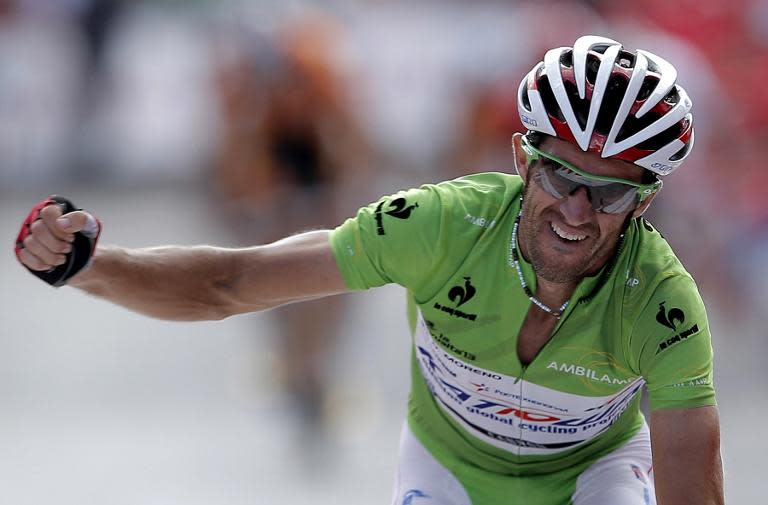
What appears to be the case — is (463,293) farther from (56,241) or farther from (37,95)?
(37,95)

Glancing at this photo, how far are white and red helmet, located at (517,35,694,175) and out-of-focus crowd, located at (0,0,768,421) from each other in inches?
151

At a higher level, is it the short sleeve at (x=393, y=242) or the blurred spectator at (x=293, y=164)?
the blurred spectator at (x=293, y=164)

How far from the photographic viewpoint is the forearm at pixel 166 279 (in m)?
4.03

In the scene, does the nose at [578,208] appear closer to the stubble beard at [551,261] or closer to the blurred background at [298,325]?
the stubble beard at [551,261]

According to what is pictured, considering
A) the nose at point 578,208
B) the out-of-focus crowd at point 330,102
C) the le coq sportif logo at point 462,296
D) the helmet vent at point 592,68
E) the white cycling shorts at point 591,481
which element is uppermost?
the out-of-focus crowd at point 330,102

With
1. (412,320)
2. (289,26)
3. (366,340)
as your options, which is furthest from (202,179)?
(412,320)

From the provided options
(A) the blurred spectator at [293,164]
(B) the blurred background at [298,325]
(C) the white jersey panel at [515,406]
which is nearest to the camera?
(C) the white jersey panel at [515,406]

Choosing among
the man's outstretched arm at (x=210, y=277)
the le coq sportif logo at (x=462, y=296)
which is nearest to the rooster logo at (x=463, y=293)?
the le coq sportif logo at (x=462, y=296)

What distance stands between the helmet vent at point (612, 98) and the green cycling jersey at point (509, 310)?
404 millimetres

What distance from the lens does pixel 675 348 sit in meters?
3.69

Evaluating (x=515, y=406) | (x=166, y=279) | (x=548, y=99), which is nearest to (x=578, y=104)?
(x=548, y=99)

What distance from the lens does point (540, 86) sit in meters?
3.98

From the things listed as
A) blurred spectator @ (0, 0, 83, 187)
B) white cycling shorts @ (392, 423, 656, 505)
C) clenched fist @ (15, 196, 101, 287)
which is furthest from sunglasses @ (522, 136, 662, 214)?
blurred spectator @ (0, 0, 83, 187)

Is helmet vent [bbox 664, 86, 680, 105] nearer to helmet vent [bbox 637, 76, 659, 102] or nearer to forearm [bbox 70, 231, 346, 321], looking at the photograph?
helmet vent [bbox 637, 76, 659, 102]
